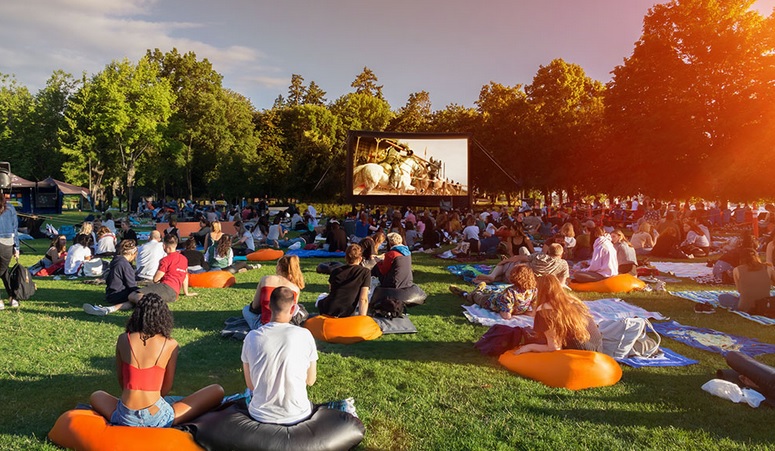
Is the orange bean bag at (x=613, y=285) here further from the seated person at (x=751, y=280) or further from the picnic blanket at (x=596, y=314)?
the seated person at (x=751, y=280)

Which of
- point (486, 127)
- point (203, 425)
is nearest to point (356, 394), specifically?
point (203, 425)

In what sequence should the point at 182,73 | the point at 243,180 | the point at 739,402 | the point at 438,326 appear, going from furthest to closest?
1. the point at 182,73
2. the point at 243,180
3. the point at 438,326
4. the point at 739,402

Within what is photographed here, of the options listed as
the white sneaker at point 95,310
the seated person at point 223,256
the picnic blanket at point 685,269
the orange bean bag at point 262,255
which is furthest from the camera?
the orange bean bag at point 262,255

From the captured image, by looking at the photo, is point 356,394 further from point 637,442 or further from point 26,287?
point 26,287

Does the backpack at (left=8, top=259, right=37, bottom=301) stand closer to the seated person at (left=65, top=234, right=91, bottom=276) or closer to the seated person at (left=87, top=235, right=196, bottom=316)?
the seated person at (left=87, top=235, right=196, bottom=316)

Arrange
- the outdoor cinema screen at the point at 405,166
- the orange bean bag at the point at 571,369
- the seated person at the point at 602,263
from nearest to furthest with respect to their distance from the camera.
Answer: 1. the orange bean bag at the point at 571,369
2. the seated person at the point at 602,263
3. the outdoor cinema screen at the point at 405,166

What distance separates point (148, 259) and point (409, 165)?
19972mm

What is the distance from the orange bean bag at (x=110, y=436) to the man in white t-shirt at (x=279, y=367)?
0.52m

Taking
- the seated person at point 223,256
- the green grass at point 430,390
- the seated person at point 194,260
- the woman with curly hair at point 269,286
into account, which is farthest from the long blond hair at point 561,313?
the seated person at point 223,256

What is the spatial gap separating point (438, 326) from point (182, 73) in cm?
4698

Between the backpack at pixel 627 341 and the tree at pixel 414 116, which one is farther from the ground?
the tree at pixel 414 116

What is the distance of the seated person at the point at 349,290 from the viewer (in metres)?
7.15

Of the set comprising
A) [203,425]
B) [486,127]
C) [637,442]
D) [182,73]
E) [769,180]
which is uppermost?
[182,73]

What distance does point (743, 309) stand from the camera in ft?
26.7
